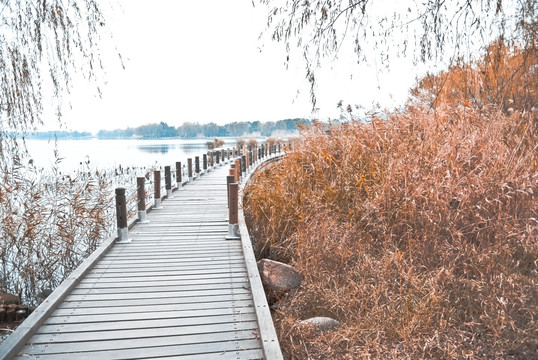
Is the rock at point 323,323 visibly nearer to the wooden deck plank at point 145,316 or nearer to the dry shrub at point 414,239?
the dry shrub at point 414,239

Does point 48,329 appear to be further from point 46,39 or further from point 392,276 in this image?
point 392,276

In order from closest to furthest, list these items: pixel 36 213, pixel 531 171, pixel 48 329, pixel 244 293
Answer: pixel 48 329 < pixel 244 293 < pixel 531 171 < pixel 36 213

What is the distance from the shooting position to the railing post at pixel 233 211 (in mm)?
6879

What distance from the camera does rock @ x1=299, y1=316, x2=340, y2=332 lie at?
443 cm

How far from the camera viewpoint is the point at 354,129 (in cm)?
805

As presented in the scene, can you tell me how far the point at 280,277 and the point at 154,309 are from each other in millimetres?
1897

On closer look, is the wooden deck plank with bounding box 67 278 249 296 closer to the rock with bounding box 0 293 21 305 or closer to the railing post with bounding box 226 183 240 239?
the railing post with bounding box 226 183 240 239

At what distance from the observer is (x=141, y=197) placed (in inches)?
323

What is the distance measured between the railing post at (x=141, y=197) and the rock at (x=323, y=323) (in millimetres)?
4674

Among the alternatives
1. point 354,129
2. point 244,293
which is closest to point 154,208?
point 354,129

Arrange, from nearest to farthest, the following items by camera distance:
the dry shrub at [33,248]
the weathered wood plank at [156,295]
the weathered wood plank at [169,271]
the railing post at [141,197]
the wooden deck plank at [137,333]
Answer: the wooden deck plank at [137,333], the weathered wood plank at [156,295], the weathered wood plank at [169,271], the dry shrub at [33,248], the railing post at [141,197]

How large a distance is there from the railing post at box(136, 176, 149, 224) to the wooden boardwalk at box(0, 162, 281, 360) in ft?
4.50

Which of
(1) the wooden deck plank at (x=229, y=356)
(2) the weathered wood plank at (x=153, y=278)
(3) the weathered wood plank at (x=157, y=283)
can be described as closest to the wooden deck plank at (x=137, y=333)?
(1) the wooden deck plank at (x=229, y=356)

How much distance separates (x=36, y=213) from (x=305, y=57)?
243 inches
